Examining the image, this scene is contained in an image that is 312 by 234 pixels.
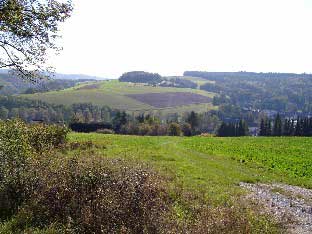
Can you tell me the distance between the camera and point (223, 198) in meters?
14.5

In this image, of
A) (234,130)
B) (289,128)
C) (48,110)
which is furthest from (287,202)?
(48,110)

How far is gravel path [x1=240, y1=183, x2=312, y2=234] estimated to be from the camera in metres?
12.2

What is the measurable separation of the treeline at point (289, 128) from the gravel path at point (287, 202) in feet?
252

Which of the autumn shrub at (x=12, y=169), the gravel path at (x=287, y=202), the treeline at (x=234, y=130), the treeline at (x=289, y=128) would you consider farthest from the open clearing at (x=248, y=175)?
the treeline at (x=234, y=130)

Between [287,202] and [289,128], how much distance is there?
8594 cm

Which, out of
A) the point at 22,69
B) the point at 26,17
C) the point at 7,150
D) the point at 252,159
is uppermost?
the point at 26,17

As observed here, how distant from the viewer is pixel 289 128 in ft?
319

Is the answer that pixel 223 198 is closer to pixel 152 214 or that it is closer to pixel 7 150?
pixel 152 214

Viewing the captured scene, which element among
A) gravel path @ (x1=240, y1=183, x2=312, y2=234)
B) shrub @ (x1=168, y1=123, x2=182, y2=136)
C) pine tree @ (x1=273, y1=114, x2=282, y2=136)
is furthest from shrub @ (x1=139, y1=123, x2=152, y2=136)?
gravel path @ (x1=240, y1=183, x2=312, y2=234)

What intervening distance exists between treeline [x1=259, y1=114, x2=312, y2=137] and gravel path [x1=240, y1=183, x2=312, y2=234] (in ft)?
252

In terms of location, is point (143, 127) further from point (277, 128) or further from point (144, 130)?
point (277, 128)

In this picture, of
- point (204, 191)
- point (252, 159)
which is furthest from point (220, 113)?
point (204, 191)

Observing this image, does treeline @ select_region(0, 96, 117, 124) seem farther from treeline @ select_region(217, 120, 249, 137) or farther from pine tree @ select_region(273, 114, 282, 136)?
pine tree @ select_region(273, 114, 282, 136)

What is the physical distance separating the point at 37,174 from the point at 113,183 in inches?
131
